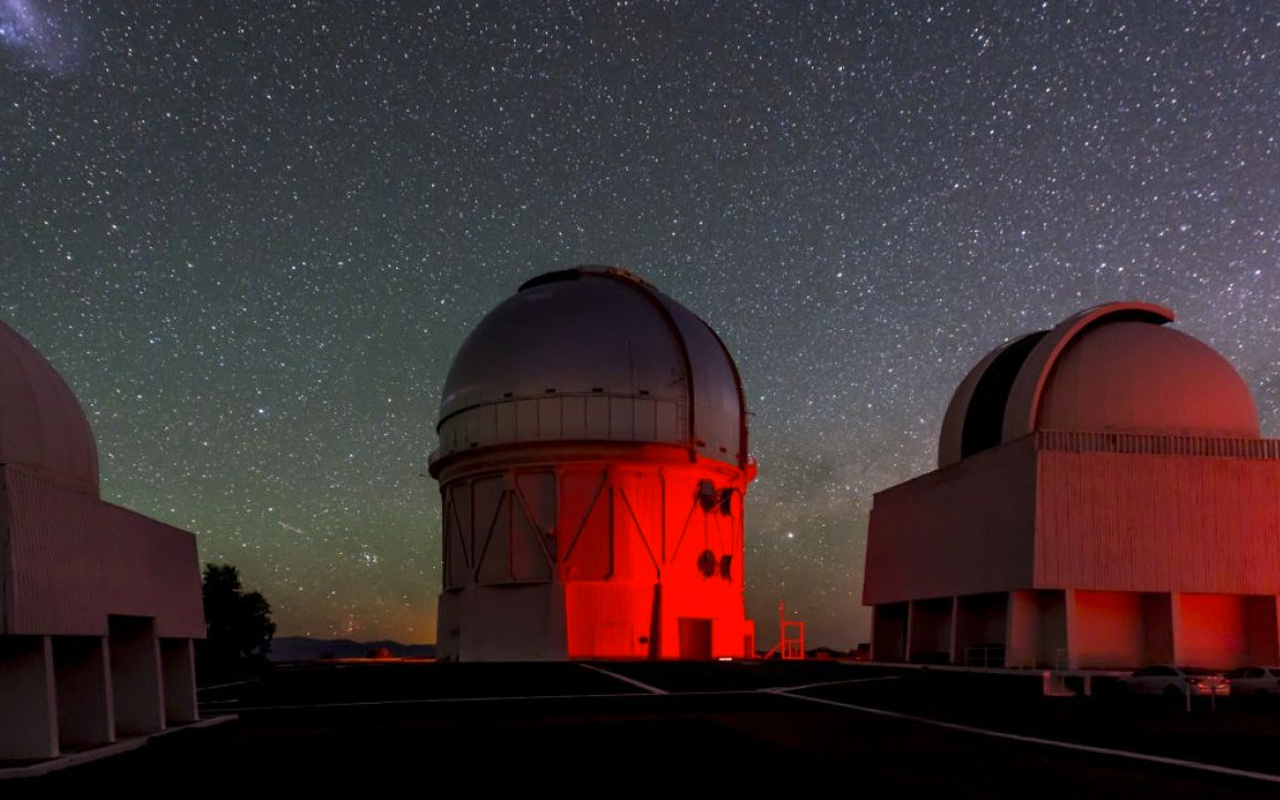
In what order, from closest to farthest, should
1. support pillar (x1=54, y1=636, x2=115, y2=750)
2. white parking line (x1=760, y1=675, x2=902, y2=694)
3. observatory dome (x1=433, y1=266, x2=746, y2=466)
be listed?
1. support pillar (x1=54, y1=636, x2=115, y2=750)
2. white parking line (x1=760, y1=675, x2=902, y2=694)
3. observatory dome (x1=433, y1=266, x2=746, y2=466)

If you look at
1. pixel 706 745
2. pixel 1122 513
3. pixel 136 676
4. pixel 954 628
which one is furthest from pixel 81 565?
pixel 954 628

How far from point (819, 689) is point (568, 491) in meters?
22.7

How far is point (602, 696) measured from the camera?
88.0 feet

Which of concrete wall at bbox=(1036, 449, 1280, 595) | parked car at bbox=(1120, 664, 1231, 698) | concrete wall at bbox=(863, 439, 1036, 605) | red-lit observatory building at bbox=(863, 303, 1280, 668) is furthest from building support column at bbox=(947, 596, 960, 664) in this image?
parked car at bbox=(1120, 664, 1231, 698)

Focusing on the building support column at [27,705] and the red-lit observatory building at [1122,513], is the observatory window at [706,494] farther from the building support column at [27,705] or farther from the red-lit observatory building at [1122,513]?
the building support column at [27,705]

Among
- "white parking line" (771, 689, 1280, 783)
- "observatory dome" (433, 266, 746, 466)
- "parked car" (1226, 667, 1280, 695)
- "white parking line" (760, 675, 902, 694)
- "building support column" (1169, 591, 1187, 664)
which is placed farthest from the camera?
"observatory dome" (433, 266, 746, 466)

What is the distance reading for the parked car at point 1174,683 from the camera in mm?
25969

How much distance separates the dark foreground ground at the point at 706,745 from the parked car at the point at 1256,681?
2335 millimetres

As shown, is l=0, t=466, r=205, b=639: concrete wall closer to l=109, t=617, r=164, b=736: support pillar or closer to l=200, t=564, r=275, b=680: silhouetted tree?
l=109, t=617, r=164, b=736: support pillar

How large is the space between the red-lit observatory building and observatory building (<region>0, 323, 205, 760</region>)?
23713 mm

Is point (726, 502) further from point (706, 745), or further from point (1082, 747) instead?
point (706, 745)

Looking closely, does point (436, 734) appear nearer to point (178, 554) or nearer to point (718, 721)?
point (718, 721)

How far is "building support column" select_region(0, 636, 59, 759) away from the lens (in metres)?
14.9

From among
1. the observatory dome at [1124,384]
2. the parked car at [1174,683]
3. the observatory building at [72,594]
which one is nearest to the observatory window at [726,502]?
the observatory dome at [1124,384]
